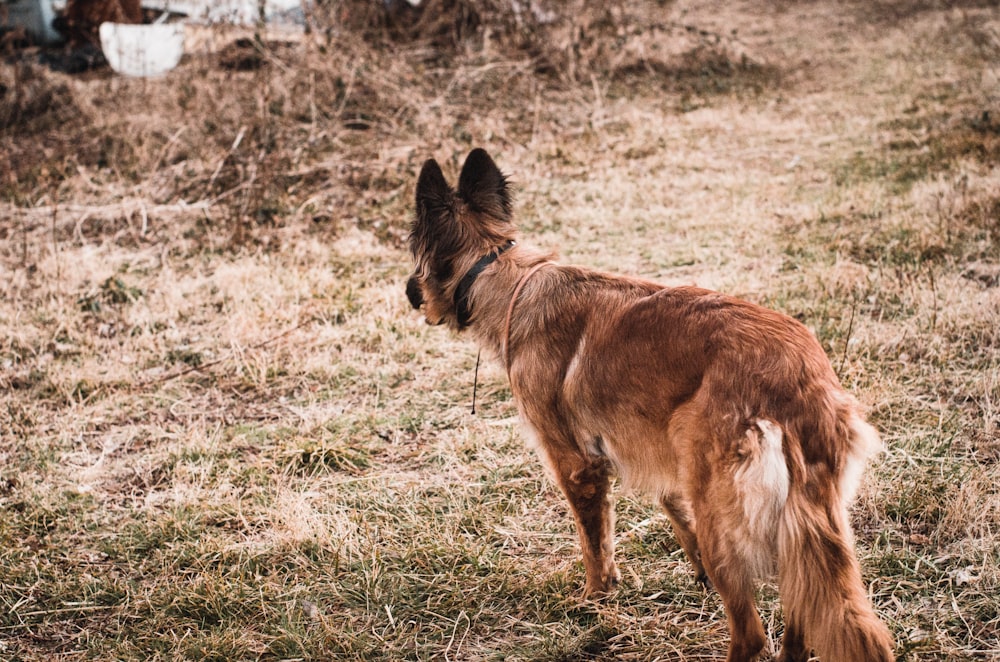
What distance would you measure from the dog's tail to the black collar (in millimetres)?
1625

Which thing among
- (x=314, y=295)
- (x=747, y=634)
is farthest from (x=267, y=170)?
(x=747, y=634)

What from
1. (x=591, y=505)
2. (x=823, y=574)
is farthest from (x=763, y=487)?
(x=591, y=505)

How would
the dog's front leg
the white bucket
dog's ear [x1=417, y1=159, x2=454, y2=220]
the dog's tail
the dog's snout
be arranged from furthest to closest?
the white bucket → the dog's snout → dog's ear [x1=417, y1=159, x2=454, y2=220] → the dog's front leg → the dog's tail

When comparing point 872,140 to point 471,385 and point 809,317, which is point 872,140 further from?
point 471,385

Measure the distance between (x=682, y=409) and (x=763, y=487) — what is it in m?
0.39

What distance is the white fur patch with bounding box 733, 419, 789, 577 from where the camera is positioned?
2.17 meters

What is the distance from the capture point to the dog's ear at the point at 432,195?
3.34m

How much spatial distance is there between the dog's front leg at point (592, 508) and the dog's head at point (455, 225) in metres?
0.93

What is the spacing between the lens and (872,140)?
9398mm

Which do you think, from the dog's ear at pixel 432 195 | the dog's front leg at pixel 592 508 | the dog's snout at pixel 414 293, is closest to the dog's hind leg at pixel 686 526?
the dog's front leg at pixel 592 508

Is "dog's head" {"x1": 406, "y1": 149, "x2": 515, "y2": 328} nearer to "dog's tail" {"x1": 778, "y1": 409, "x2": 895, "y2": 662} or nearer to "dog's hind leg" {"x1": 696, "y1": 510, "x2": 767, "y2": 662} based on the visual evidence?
"dog's hind leg" {"x1": 696, "y1": 510, "x2": 767, "y2": 662}

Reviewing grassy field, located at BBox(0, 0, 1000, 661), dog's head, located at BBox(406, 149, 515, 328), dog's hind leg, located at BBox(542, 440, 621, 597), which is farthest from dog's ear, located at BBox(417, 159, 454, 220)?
grassy field, located at BBox(0, 0, 1000, 661)

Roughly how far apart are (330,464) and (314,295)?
226cm

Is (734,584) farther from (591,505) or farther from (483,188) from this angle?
(483,188)
